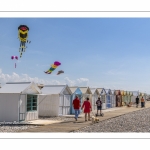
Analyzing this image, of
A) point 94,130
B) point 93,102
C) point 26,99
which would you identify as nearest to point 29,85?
point 26,99

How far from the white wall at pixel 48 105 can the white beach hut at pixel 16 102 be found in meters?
2.95

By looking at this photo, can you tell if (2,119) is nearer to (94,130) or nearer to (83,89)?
(94,130)

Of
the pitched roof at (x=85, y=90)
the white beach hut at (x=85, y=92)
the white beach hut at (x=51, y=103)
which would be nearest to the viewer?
the white beach hut at (x=51, y=103)

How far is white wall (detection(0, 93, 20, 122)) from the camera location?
16.2 m

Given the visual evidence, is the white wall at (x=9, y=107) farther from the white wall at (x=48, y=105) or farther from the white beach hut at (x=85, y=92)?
the white beach hut at (x=85, y=92)

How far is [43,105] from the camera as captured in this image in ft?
67.2

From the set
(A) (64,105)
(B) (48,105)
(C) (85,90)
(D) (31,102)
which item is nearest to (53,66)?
(B) (48,105)

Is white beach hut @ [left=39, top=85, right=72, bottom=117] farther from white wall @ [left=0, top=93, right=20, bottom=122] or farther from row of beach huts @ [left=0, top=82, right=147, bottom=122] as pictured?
white wall @ [left=0, top=93, right=20, bottom=122]

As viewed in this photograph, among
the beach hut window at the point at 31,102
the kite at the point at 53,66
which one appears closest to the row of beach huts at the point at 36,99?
the beach hut window at the point at 31,102

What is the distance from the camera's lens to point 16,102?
16.3m

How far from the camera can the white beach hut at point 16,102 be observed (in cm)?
1628

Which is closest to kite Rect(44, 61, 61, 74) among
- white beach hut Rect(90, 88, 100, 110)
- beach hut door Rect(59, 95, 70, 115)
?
beach hut door Rect(59, 95, 70, 115)

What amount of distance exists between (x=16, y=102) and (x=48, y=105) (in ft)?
14.4

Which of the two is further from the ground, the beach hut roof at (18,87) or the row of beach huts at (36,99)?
the beach hut roof at (18,87)
